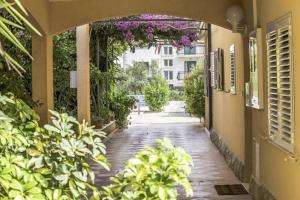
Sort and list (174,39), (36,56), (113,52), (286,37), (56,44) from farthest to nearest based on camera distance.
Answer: (113,52), (174,39), (56,44), (36,56), (286,37)

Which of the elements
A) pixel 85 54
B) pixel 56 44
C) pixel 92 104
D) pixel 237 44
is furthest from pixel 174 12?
pixel 92 104

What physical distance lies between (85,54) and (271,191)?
263 inches

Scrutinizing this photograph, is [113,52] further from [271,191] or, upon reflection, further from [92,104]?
[271,191]

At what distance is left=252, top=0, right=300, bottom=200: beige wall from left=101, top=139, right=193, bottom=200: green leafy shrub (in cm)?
197

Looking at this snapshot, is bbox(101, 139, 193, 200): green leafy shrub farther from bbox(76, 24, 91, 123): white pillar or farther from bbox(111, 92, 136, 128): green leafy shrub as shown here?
bbox(111, 92, 136, 128): green leafy shrub

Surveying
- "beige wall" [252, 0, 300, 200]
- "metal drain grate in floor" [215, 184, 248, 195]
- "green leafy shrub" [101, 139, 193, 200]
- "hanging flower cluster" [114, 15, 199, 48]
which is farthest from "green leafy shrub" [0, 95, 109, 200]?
"hanging flower cluster" [114, 15, 199, 48]

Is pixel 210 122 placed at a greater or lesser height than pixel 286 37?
lesser

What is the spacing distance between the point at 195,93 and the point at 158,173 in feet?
47.5

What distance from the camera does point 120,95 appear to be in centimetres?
1670

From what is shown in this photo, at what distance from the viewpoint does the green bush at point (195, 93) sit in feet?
54.0

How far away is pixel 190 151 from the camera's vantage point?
10.9 metres

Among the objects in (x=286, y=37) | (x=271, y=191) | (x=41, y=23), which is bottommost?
(x=271, y=191)

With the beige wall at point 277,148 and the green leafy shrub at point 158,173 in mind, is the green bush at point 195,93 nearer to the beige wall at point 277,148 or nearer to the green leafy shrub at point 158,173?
the beige wall at point 277,148

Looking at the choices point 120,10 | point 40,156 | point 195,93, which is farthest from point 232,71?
point 195,93
